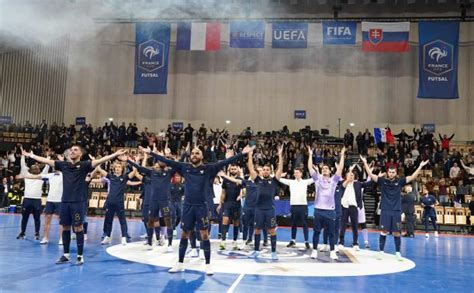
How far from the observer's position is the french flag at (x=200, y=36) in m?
27.4

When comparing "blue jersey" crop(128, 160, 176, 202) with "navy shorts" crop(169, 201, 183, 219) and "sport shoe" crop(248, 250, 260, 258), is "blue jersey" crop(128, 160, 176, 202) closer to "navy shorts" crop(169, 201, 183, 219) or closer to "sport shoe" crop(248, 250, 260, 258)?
"navy shorts" crop(169, 201, 183, 219)

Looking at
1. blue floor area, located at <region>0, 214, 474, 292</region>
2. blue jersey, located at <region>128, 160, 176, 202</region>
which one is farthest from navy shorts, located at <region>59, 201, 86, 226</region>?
blue jersey, located at <region>128, 160, 176, 202</region>

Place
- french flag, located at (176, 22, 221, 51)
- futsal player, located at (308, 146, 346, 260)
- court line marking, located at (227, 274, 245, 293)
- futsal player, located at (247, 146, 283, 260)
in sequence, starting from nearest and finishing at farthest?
court line marking, located at (227, 274, 245, 293) → futsal player, located at (247, 146, 283, 260) → futsal player, located at (308, 146, 346, 260) → french flag, located at (176, 22, 221, 51)

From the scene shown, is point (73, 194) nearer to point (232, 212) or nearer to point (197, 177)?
point (197, 177)

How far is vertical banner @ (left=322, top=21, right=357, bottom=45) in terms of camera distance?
89.1 ft

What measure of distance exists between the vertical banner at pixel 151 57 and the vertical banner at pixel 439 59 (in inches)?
647

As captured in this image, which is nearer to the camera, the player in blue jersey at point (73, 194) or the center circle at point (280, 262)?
the player in blue jersey at point (73, 194)

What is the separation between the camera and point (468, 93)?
1303 inches

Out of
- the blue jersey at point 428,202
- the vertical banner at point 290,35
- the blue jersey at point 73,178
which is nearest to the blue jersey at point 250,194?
the blue jersey at point 73,178

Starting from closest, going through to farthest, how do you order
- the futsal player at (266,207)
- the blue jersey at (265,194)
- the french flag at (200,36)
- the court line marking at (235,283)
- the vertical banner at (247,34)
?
the court line marking at (235,283) → the futsal player at (266,207) → the blue jersey at (265,194) → the vertical banner at (247,34) → the french flag at (200,36)

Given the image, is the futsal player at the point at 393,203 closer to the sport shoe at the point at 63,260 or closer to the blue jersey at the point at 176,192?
the blue jersey at the point at 176,192

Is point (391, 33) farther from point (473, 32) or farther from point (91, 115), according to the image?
point (91, 115)

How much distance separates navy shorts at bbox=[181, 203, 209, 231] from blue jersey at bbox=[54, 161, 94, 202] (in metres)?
2.45

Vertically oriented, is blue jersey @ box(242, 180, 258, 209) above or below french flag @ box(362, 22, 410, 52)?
below
